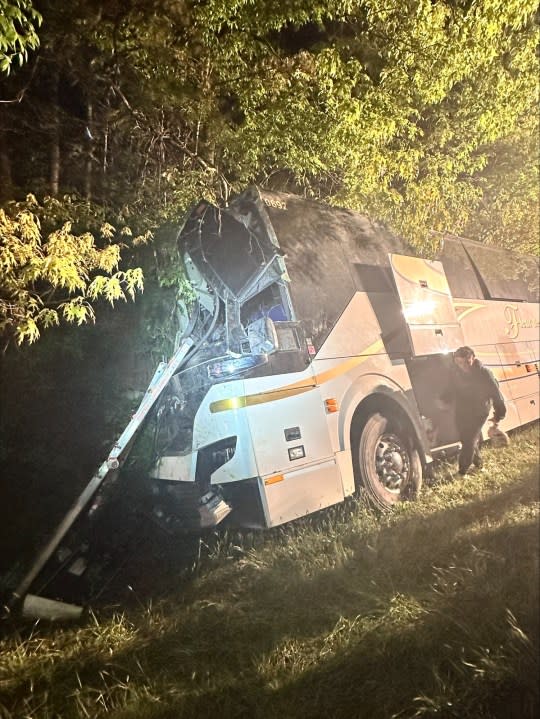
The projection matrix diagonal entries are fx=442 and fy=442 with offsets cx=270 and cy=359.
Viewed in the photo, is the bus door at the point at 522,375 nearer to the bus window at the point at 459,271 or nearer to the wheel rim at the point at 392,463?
the bus window at the point at 459,271

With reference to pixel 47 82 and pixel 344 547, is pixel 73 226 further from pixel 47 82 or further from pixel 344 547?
pixel 344 547

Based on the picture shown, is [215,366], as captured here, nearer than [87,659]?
No

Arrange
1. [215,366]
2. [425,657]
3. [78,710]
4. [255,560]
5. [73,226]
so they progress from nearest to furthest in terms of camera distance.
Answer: [78,710]
[425,657]
[255,560]
[215,366]
[73,226]

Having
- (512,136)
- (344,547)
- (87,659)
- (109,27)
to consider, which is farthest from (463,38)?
(87,659)

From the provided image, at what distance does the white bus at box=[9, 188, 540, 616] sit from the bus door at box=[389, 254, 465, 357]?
2 cm

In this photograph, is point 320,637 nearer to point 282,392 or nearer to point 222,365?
point 282,392

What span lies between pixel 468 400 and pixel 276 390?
2.83 metres

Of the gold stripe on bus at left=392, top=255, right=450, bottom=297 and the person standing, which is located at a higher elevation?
the gold stripe on bus at left=392, top=255, right=450, bottom=297

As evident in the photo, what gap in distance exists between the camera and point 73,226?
387 cm

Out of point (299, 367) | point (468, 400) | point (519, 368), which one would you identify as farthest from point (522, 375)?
point (299, 367)

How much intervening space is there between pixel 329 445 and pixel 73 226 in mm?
2904

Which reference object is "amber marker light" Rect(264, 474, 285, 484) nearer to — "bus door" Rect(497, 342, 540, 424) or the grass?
the grass

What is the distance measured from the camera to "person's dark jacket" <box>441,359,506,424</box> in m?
4.98

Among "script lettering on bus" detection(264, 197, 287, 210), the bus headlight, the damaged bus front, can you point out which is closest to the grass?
the damaged bus front
